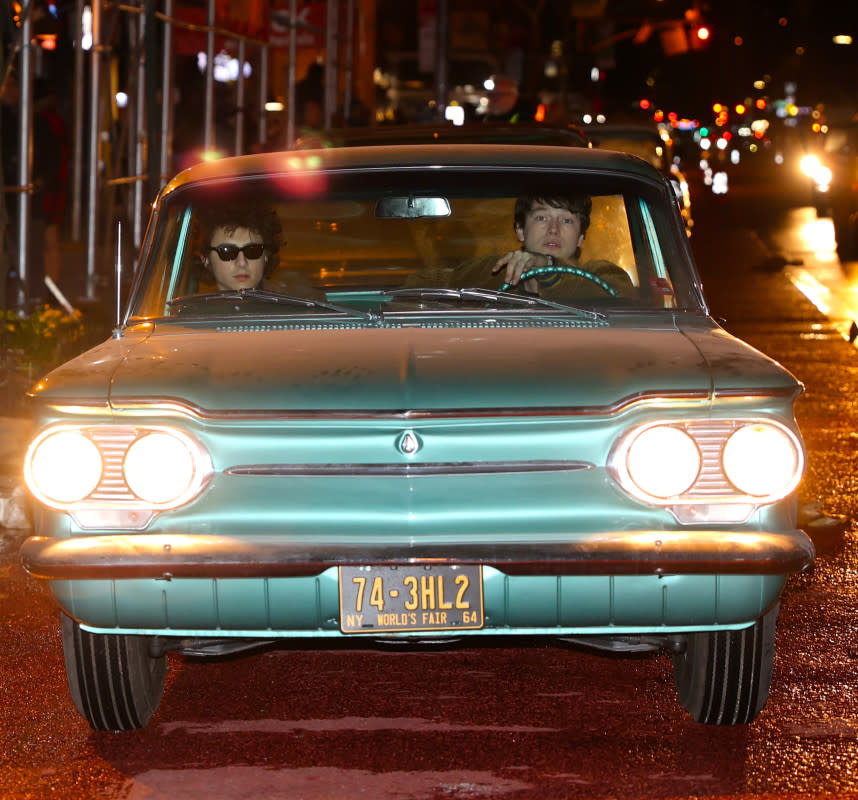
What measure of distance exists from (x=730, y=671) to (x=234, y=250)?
7.41 feet

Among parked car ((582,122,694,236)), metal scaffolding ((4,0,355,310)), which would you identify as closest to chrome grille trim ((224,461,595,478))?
metal scaffolding ((4,0,355,310))

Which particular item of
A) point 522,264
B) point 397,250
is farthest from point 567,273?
point 397,250

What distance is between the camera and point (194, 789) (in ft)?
13.8

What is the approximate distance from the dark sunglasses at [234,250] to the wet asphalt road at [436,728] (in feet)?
4.47

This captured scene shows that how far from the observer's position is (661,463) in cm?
405

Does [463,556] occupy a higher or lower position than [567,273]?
lower

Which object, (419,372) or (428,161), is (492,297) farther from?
(419,372)

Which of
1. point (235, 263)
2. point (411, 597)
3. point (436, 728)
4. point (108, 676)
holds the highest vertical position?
point (235, 263)

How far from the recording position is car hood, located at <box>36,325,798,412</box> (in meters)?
4.05

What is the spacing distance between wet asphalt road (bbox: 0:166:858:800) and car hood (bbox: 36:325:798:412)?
3.35 ft

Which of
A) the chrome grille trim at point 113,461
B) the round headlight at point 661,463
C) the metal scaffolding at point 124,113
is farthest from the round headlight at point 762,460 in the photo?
the metal scaffolding at point 124,113

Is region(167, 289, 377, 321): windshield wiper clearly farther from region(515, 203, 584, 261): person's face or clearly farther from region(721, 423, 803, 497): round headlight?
region(721, 423, 803, 497): round headlight

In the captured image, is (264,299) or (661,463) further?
(264,299)

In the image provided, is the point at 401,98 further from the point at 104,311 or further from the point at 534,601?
the point at 534,601
